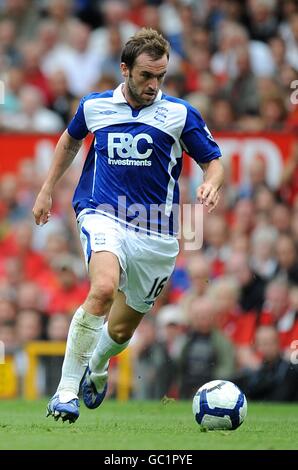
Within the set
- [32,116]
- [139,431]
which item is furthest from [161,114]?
[32,116]

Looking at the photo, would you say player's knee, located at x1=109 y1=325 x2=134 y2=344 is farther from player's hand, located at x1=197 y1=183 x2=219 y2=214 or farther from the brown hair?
the brown hair

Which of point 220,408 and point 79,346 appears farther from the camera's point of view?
point 79,346

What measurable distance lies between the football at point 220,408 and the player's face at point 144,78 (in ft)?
6.84

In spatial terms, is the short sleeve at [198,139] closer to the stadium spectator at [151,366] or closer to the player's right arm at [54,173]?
the player's right arm at [54,173]

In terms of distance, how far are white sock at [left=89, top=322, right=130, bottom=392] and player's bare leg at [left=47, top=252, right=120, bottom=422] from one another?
37.0 inches

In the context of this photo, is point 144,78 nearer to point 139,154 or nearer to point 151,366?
point 139,154

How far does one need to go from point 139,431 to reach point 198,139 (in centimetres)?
213

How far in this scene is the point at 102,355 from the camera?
9.05 m

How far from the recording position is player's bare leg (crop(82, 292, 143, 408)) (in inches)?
352

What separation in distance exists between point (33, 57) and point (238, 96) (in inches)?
128

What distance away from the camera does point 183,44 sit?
673 inches

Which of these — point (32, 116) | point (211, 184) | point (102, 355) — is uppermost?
point (32, 116)
